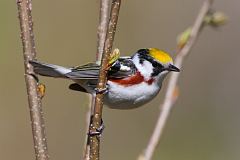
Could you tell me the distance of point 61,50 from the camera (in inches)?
256

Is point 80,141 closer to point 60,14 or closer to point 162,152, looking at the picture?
point 162,152

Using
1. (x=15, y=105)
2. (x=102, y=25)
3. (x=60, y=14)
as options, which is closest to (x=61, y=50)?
(x=60, y=14)

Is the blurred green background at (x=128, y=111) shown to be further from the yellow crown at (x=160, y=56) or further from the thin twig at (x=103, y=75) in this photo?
the thin twig at (x=103, y=75)

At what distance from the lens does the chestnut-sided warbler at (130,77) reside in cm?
289

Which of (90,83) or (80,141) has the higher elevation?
(90,83)

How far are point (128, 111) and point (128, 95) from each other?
128 inches

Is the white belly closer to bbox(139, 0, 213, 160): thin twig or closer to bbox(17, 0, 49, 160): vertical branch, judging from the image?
bbox(139, 0, 213, 160): thin twig

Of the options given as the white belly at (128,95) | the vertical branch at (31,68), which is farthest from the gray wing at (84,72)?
the vertical branch at (31,68)

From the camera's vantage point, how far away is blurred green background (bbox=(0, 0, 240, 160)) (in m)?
5.93

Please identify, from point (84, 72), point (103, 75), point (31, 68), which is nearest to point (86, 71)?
point (84, 72)

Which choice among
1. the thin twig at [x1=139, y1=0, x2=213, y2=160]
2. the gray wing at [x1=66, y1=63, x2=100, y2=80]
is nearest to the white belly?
the gray wing at [x1=66, y1=63, x2=100, y2=80]

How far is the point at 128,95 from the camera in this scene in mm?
2984

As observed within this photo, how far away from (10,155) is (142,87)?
292 centimetres

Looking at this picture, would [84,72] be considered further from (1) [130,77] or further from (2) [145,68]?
(2) [145,68]
